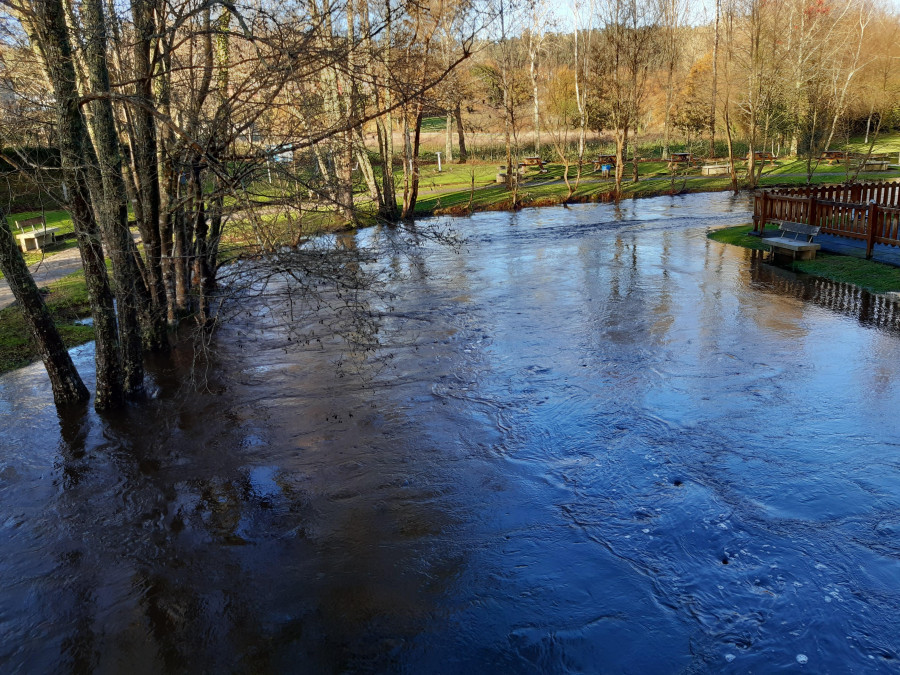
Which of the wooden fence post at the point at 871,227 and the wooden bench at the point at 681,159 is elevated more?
the wooden bench at the point at 681,159

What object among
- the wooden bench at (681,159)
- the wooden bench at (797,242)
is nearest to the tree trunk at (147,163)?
the wooden bench at (797,242)

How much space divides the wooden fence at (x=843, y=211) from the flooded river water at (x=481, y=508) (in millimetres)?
4044

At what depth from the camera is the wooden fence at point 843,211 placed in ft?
48.2

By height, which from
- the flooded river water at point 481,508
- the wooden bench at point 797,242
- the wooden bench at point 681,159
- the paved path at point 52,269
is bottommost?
the flooded river water at point 481,508

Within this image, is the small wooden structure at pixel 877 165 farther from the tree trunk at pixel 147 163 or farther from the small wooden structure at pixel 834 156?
the tree trunk at pixel 147 163

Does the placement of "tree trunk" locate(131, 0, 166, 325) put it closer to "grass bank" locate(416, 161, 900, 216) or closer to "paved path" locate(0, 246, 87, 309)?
"paved path" locate(0, 246, 87, 309)

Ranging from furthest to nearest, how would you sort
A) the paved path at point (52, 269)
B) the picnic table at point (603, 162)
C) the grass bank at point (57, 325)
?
the picnic table at point (603, 162)
the paved path at point (52, 269)
the grass bank at point (57, 325)

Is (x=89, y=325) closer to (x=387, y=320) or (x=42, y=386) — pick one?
(x=42, y=386)

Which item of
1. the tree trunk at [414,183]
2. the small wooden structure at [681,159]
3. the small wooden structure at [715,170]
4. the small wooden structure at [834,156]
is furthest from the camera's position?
the small wooden structure at [681,159]

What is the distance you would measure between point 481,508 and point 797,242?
13063mm

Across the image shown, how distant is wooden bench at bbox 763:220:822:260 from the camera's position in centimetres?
1595

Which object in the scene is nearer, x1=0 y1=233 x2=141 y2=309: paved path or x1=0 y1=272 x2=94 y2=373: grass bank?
x1=0 y1=272 x2=94 y2=373: grass bank

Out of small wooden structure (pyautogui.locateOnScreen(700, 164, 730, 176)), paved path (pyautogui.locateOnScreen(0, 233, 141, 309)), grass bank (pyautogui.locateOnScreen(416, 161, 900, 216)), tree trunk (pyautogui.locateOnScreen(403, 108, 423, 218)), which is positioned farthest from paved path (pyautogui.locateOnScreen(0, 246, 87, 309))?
small wooden structure (pyautogui.locateOnScreen(700, 164, 730, 176))

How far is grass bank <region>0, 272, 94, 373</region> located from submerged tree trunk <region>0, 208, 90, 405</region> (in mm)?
1828
